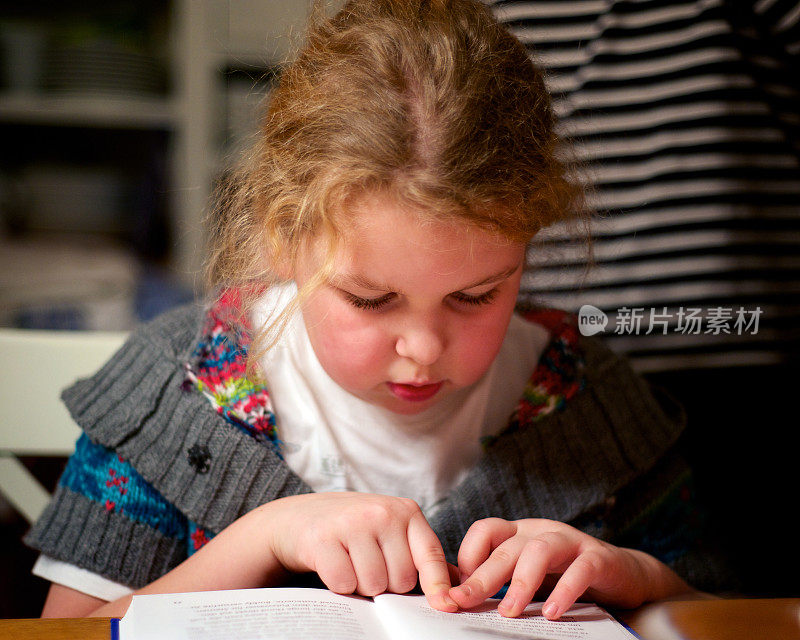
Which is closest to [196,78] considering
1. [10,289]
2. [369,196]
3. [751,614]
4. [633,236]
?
[10,289]

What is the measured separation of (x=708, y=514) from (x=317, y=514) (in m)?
0.41

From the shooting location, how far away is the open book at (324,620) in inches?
16.0

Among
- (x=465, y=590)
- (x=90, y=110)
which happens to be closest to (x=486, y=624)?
(x=465, y=590)

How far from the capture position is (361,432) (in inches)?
26.5

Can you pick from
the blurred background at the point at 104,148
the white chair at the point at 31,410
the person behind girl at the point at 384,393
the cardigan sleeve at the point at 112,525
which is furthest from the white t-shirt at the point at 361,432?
the blurred background at the point at 104,148

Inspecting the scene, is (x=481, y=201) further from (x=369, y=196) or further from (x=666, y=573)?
(x=666, y=573)

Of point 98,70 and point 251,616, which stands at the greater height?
point 98,70

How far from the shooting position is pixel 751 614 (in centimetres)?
50

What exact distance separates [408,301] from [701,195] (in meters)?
0.43

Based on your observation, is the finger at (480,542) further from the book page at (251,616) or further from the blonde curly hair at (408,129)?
the blonde curly hair at (408,129)

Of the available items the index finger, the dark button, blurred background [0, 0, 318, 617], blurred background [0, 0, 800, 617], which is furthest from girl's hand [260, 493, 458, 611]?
blurred background [0, 0, 318, 617]

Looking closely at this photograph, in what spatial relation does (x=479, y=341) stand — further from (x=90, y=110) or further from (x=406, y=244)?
(x=90, y=110)

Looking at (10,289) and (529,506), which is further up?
(10,289)

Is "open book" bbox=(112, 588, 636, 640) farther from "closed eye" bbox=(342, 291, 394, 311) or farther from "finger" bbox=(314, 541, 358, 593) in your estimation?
"closed eye" bbox=(342, 291, 394, 311)
